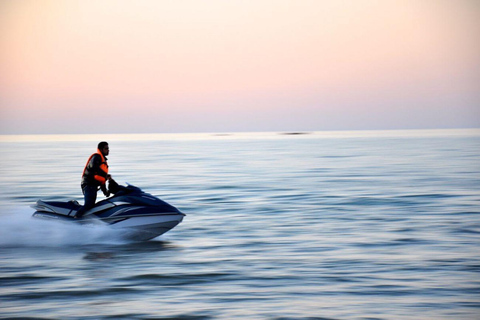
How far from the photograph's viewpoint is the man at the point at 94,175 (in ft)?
43.9

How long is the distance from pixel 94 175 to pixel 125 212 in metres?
0.99

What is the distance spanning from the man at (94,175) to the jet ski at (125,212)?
0.44ft

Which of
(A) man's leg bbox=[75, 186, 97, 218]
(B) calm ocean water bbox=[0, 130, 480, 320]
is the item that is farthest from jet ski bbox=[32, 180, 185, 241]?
(B) calm ocean water bbox=[0, 130, 480, 320]

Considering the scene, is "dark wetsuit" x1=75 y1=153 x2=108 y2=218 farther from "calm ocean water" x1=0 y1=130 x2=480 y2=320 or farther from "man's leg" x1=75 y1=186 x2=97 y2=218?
"calm ocean water" x1=0 y1=130 x2=480 y2=320

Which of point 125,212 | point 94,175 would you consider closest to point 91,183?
point 94,175

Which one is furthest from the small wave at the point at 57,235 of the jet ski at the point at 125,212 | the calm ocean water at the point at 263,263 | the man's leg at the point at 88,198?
the man's leg at the point at 88,198

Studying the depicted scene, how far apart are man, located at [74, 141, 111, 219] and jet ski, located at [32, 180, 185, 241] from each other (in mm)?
135

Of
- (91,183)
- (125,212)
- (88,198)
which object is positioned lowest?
(125,212)

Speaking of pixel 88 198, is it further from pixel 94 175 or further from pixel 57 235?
pixel 57 235

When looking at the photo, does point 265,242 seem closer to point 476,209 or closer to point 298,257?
point 298,257

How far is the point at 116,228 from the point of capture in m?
13.8

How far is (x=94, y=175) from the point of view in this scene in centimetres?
1345

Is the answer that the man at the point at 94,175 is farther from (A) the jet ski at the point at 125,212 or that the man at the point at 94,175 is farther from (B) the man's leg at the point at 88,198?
(A) the jet ski at the point at 125,212

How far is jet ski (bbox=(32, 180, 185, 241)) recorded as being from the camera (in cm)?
1362
